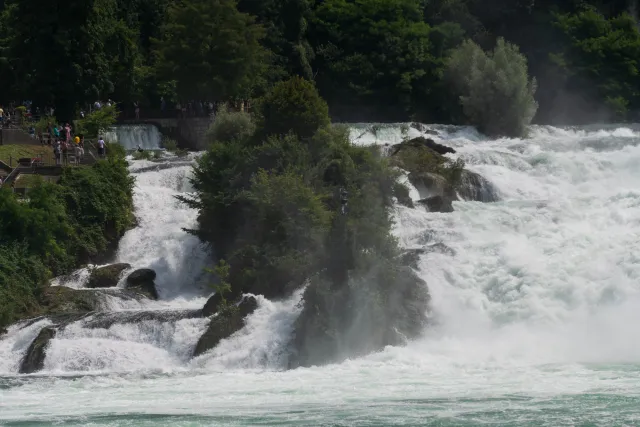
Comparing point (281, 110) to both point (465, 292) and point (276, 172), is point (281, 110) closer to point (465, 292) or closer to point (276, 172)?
point (276, 172)

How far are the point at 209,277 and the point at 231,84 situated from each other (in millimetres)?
24105

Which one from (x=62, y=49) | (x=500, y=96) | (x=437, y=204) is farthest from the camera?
(x=500, y=96)

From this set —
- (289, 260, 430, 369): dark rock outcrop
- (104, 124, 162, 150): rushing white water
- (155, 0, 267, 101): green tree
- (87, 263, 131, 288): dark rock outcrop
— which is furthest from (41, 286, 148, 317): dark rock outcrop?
(155, 0, 267, 101): green tree

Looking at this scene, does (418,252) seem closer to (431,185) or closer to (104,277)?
(431,185)

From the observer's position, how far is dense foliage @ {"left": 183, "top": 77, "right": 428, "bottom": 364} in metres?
40.8

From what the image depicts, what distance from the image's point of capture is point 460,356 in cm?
3981

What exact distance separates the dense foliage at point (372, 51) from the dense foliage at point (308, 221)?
51.6 ft

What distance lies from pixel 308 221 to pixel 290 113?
6733mm

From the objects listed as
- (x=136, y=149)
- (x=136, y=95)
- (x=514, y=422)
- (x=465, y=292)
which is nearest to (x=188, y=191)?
(x=136, y=149)

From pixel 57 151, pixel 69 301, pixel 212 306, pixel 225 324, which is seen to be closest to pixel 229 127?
pixel 57 151

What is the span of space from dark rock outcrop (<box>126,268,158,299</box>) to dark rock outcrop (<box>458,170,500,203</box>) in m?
13.3

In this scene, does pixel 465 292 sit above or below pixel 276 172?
below

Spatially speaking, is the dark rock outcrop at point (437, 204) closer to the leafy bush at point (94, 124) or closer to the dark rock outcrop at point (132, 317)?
the dark rock outcrop at point (132, 317)

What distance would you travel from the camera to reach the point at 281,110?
5053 centimetres
